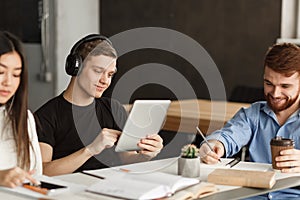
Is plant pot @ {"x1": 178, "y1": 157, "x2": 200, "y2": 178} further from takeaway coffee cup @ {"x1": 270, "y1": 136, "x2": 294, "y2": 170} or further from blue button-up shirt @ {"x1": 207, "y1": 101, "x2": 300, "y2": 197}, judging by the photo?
blue button-up shirt @ {"x1": 207, "y1": 101, "x2": 300, "y2": 197}

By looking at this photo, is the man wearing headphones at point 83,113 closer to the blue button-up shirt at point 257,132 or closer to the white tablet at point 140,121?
the white tablet at point 140,121

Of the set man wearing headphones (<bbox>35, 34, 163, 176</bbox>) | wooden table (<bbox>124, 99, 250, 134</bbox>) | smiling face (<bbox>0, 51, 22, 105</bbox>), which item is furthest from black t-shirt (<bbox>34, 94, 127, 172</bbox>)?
wooden table (<bbox>124, 99, 250, 134</bbox>)

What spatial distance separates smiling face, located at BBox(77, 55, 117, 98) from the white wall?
3.05 meters

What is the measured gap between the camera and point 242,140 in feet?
9.34

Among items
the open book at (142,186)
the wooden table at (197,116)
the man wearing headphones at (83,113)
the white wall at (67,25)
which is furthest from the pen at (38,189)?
the white wall at (67,25)

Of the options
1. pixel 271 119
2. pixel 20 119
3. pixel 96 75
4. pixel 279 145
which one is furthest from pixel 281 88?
pixel 20 119

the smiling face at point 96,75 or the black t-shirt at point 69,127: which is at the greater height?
the smiling face at point 96,75

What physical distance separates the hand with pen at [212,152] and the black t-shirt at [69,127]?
0.36 meters

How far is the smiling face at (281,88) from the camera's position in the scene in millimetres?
2699

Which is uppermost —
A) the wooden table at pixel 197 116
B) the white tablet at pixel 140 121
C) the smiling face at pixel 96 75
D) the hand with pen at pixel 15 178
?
the smiling face at pixel 96 75

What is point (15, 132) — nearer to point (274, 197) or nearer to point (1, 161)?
point (1, 161)

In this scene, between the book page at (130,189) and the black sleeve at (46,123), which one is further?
the black sleeve at (46,123)

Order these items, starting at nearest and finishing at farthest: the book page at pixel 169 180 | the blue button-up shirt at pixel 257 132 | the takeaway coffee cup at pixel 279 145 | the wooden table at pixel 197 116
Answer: the book page at pixel 169 180
the takeaway coffee cup at pixel 279 145
the blue button-up shirt at pixel 257 132
the wooden table at pixel 197 116

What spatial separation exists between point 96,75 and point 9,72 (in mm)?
532
